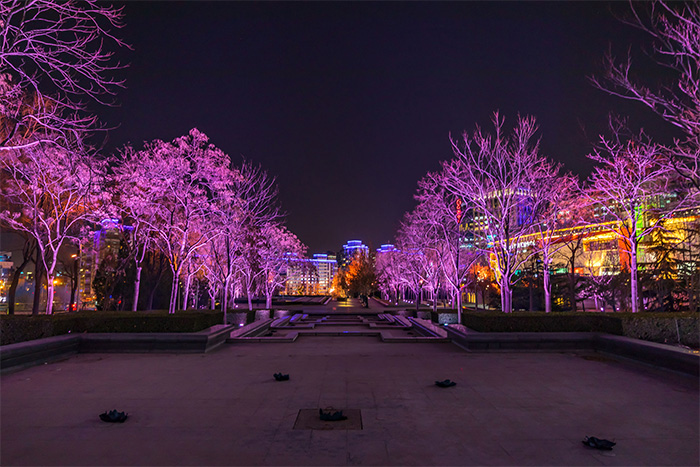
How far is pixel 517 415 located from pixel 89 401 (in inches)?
280

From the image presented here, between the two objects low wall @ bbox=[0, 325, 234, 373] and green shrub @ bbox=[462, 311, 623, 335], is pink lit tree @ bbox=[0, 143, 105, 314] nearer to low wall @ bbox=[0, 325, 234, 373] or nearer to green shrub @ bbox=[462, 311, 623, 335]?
low wall @ bbox=[0, 325, 234, 373]

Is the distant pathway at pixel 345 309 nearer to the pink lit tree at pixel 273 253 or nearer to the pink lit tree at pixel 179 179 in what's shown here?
the pink lit tree at pixel 273 253

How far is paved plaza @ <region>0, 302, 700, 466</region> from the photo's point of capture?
4891 millimetres

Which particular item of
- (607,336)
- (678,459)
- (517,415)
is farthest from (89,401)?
(607,336)

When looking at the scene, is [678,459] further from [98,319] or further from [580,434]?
[98,319]

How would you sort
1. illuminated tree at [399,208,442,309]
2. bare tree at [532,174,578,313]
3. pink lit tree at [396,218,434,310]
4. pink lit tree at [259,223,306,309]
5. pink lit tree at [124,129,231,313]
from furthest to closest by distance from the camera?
pink lit tree at [259,223,306,309] < pink lit tree at [396,218,434,310] < illuminated tree at [399,208,442,309] < bare tree at [532,174,578,313] < pink lit tree at [124,129,231,313]

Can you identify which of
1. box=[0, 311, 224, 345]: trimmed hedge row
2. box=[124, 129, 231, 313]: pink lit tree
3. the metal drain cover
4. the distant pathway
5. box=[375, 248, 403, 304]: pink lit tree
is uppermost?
box=[124, 129, 231, 313]: pink lit tree

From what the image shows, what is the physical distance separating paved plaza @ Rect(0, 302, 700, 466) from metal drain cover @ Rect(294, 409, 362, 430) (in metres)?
0.13

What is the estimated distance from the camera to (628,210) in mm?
17250

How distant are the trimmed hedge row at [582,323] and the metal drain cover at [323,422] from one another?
8362 mm

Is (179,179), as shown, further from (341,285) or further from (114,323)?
(341,285)

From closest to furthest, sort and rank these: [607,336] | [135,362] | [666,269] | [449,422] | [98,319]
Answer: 1. [449,422]
2. [135,362]
3. [607,336]
4. [98,319]
5. [666,269]

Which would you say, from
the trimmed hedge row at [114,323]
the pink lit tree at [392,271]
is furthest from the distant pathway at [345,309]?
the trimmed hedge row at [114,323]

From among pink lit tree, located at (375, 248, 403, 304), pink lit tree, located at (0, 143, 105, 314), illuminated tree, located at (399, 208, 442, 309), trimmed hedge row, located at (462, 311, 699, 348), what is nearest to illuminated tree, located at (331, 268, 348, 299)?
pink lit tree, located at (375, 248, 403, 304)
